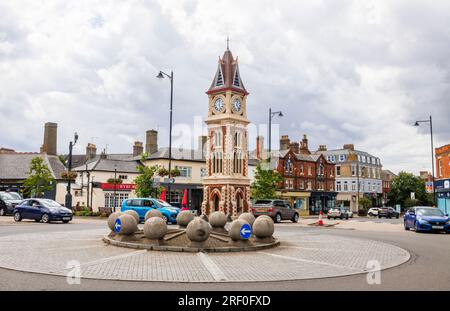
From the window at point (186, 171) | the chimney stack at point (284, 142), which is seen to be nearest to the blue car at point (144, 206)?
the window at point (186, 171)

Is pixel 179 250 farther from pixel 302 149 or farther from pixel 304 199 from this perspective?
pixel 302 149

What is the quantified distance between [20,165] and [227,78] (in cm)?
2941

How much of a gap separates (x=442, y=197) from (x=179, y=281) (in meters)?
46.0

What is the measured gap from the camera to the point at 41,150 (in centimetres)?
6141

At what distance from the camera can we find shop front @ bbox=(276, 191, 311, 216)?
63350 mm

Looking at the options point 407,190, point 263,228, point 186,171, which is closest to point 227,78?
point 186,171

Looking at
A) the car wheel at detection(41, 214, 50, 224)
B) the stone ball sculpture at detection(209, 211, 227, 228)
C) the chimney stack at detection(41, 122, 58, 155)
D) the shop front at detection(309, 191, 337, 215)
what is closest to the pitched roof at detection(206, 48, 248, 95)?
the chimney stack at detection(41, 122, 58, 155)

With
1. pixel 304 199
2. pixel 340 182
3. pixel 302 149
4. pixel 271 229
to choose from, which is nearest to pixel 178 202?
pixel 304 199

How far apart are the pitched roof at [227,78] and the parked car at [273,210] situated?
19924mm

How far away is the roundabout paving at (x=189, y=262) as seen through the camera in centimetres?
932

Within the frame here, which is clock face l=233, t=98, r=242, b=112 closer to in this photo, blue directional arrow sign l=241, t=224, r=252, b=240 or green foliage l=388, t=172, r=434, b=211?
blue directional arrow sign l=241, t=224, r=252, b=240

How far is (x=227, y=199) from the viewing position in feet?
157

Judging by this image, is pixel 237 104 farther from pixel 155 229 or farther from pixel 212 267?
pixel 212 267

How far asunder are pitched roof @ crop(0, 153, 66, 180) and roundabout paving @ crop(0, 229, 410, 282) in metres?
43.2
